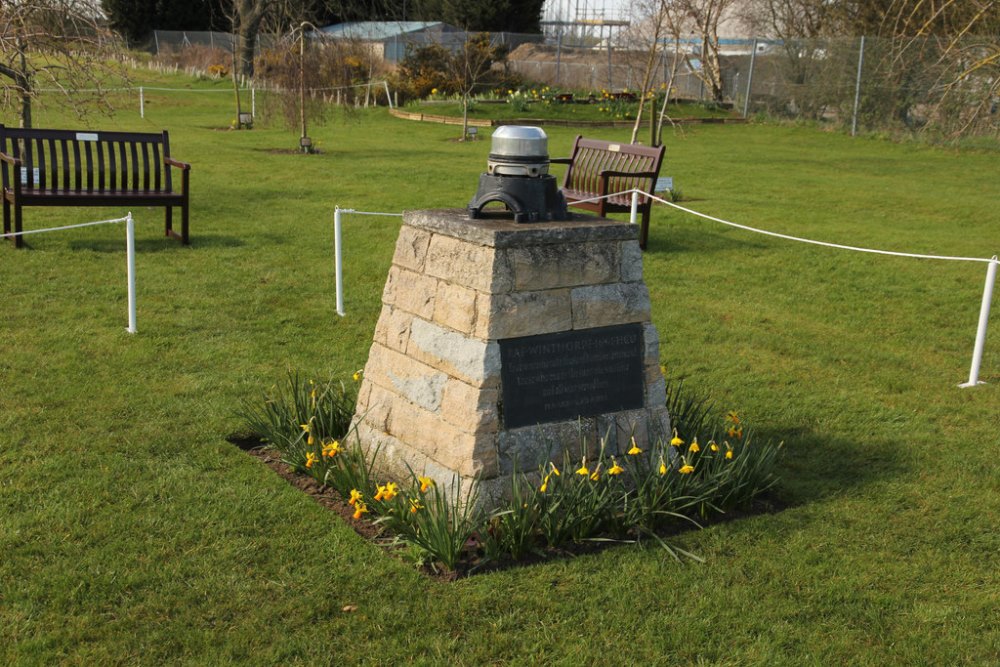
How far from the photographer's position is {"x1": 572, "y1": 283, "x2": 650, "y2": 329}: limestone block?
516 cm

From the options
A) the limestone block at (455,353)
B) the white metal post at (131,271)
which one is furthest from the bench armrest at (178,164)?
the limestone block at (455,353)

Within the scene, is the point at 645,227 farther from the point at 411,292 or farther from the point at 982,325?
the point at 411,292

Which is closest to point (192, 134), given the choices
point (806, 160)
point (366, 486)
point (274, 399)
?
point (806, 160)

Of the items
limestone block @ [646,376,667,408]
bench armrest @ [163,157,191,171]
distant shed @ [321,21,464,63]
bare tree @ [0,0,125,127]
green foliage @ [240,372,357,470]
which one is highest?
distant shed @ [321,21,464,63]

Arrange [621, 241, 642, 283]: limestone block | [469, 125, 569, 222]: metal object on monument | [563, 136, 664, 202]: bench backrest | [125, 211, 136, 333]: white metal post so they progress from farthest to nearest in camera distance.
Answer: [563, 136, 664, 202]: bench backrest → [125, 211, 136, 333]: white metal post → [621, 241, 642, 283]: limestone block → [469, 125, 569, 222]: metal object on monument

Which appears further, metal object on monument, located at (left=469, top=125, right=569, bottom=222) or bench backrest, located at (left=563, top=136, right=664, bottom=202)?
bench backrest, located at (left=563, top=136, right=664, bottom=202)

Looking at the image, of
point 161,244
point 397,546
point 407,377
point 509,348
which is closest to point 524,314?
point 509,348

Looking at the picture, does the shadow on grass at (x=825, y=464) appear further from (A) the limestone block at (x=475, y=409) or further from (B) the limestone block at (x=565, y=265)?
(A) the limestone block at (x=475, y=409)

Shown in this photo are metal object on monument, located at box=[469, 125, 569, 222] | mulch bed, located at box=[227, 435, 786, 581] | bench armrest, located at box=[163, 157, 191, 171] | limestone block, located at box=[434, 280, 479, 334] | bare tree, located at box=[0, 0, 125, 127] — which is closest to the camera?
mulch bed, located at box=[227, 435, 786, 581]

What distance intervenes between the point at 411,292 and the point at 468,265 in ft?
1.77

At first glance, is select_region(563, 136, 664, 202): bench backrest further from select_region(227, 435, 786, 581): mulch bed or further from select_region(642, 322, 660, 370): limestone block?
select_region(227, 435, 786, 581): mulch bed

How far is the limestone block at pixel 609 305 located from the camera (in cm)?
516

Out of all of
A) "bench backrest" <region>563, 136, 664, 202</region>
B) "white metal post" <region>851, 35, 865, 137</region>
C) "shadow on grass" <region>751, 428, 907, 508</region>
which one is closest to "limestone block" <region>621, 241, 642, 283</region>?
"shadow on grass" <region>751, 428, 907, 508</region>

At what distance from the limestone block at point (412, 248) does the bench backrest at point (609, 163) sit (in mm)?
6338
